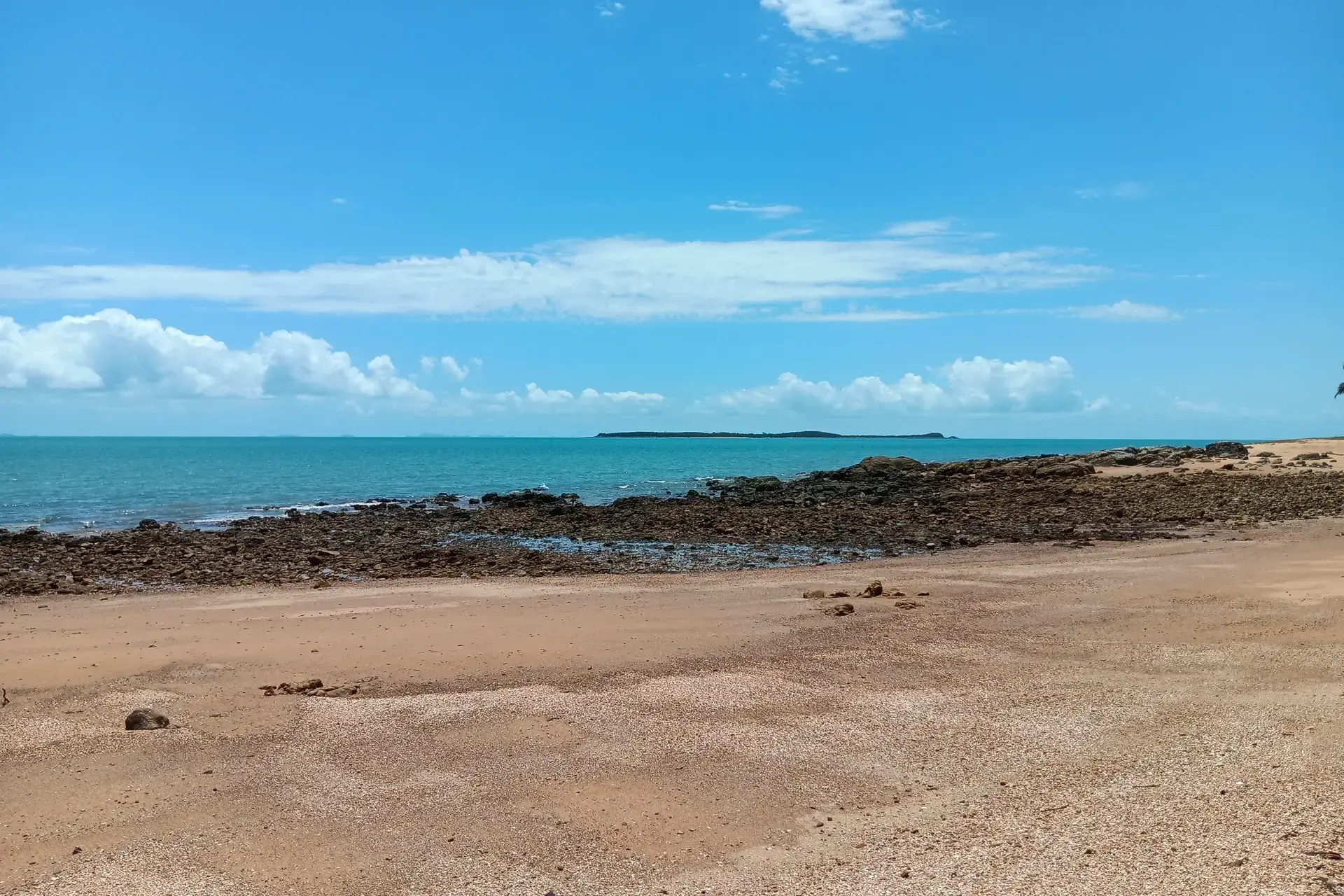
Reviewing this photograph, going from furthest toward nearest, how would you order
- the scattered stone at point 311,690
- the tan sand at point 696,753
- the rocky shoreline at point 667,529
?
1. the rocky shoreline at point 667,529
2. the scattered stone at point 311,690
3. the tan sand at point 696,753

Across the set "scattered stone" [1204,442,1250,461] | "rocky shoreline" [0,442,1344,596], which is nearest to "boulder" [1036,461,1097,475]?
"rocky shoreline" [0,442,1344,596]

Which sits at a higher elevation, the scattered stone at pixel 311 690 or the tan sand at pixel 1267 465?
the tan sand at pixel 1267 465

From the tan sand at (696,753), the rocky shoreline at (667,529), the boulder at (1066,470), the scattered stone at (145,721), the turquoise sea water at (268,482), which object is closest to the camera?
the tan sand at (696,753)

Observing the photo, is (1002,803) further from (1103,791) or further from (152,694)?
(152,694)

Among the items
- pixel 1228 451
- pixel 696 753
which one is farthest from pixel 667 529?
pixel 1228 451

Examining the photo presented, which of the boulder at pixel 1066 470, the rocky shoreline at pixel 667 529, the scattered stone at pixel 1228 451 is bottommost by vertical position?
the rocky shoreline at pixel 667 529

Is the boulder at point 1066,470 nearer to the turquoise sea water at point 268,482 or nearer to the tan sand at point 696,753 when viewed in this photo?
the turquoise sea water at point 268,482

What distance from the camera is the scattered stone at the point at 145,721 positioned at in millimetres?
8062

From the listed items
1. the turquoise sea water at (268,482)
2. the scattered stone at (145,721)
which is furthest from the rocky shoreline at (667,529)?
the scattered stone at (145,721)

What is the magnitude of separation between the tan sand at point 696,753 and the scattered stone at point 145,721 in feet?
0.61

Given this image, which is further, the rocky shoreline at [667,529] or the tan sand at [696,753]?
the rocky shoreline at [667,529]

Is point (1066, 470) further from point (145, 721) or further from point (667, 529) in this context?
point (145, 721)

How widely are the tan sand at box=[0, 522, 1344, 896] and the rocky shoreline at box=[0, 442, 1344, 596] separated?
7681 mm

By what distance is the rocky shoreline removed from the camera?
21078 mm
